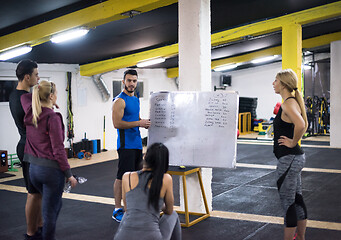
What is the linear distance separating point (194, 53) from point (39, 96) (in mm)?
1953

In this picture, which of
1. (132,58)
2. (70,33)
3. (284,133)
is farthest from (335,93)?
(284,133)

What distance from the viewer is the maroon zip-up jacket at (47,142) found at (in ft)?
9.87

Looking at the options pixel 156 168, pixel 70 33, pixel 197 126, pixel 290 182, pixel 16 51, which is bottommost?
pixel 290 182

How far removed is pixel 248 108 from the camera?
1537cm

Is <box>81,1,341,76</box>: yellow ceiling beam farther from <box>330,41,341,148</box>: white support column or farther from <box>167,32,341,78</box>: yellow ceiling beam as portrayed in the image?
<box>167,32,341,78</box>: yellow ceiling beam

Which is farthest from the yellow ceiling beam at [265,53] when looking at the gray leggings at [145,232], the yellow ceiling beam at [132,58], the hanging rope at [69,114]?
the gray leggings at [145,232]

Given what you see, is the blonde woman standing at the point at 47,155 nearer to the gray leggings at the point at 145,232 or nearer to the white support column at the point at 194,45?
the gray leggings at the point at 145,232

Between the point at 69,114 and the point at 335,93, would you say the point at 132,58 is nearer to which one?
the point at 69,114

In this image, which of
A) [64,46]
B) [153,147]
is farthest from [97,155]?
[153,147]

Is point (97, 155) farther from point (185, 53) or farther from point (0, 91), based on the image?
point (185, 53)

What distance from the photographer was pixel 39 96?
121 inches

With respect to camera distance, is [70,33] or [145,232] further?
[70,33]

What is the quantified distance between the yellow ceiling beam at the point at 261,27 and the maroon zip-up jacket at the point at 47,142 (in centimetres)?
635

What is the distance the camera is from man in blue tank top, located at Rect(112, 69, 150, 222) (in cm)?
414
